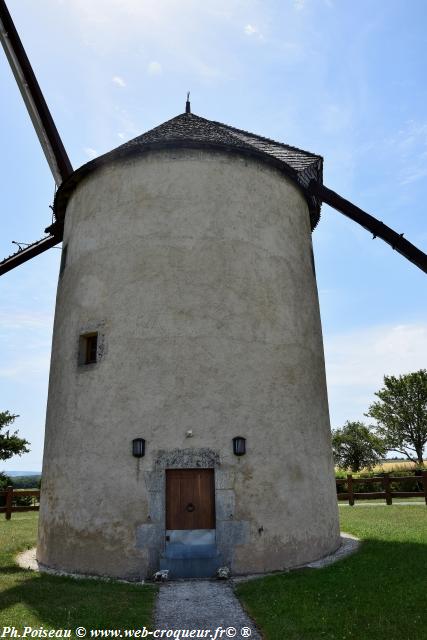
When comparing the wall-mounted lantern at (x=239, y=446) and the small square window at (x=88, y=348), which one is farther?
the small square window at (x=88, y=348)

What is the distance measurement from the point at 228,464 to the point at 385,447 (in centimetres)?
3854

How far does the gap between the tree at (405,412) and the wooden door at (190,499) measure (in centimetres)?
3647

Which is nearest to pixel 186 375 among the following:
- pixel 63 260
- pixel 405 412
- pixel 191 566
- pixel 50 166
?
pixel 191 566

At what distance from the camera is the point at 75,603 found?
6.73 m

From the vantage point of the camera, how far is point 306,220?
12.8 meters

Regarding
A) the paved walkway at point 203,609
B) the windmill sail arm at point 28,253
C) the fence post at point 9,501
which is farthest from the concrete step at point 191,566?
the fence post at point 9,501

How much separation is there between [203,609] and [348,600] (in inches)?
78.8

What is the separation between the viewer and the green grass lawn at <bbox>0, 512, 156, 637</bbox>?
5.96m

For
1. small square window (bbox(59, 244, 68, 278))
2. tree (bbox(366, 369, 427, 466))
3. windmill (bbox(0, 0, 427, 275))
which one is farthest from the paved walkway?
tree (bbox(366, 369, 427, 466))

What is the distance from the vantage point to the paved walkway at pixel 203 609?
5852 mm

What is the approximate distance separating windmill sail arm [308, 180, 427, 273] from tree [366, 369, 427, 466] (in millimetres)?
30310

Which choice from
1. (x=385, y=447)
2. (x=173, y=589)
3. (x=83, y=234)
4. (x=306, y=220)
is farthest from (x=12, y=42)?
(x=385, y=447)

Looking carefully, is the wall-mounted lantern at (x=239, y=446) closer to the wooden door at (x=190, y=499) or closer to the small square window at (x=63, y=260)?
the wooden door at (x=190, y=499)

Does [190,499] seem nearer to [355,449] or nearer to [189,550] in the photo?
[189,550]
